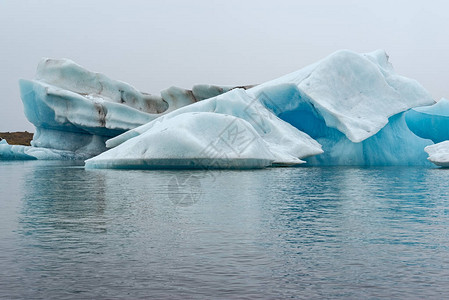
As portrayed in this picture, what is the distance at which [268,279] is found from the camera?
3209 mm

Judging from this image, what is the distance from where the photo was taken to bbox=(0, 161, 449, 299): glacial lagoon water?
305 centimetres

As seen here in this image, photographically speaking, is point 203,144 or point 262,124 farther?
point 262,124

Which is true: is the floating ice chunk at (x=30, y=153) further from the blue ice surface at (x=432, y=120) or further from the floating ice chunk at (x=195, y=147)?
the blue ice surface at (x=432, y=120)

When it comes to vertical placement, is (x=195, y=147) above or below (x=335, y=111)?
below

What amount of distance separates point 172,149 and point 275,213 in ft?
23.8

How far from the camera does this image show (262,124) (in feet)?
55.4

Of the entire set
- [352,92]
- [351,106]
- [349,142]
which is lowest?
[349,142]

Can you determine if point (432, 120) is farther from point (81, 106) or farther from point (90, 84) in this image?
point (90, 84)

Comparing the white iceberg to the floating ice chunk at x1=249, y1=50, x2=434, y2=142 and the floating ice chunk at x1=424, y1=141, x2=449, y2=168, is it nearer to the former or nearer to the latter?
the floating ice chunk at x1=249, y1=50, x2=434, y2=142

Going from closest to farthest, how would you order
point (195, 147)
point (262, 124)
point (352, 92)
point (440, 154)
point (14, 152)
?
point (195, 147) → point (440, 154) → point (262, 124) → point (352, 92) → point (14, 152)

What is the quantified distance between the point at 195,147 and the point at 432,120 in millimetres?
11382

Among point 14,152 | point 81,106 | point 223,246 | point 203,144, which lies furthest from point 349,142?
point 14,152

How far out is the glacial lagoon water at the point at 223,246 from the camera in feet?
10.0

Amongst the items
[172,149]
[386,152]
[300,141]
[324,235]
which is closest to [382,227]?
[324,235]
